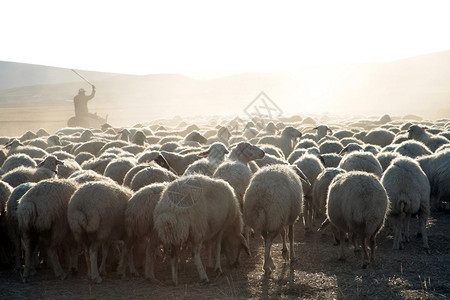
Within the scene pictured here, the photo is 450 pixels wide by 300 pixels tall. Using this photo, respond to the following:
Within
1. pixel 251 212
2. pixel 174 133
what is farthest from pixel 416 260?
pixel 174 133

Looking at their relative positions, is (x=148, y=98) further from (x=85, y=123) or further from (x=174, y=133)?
(x=174, y=133)

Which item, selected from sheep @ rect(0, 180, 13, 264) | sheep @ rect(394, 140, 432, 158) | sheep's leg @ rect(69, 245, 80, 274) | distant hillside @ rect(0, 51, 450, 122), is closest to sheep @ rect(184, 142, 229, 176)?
sheep's leg @ rect(69, 245, 80, 274)

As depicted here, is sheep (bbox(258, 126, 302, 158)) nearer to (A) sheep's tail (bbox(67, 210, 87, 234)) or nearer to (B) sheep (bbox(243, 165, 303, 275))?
(B) sheep (bbox(243, 165, 303, 275))

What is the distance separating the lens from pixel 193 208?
7.14m

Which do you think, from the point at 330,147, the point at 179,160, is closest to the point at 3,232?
the point at 179,160

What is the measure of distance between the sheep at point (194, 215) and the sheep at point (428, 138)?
9.76 metres

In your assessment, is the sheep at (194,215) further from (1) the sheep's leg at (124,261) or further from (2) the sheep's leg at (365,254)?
(2) the sheep's leg at (365,254)

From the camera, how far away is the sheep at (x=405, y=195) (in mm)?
8977

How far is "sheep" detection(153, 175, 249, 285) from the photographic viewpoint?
6969mm

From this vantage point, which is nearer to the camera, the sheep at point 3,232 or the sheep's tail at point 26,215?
the sheep's tail at point 26,215

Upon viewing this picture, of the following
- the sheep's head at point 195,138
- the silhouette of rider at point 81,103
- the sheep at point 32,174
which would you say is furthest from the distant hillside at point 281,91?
the sheep at point 32,174

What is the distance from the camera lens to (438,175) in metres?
11.1

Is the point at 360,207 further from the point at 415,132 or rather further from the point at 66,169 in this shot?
the point at 415,132

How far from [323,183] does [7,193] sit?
6213 millimetres
